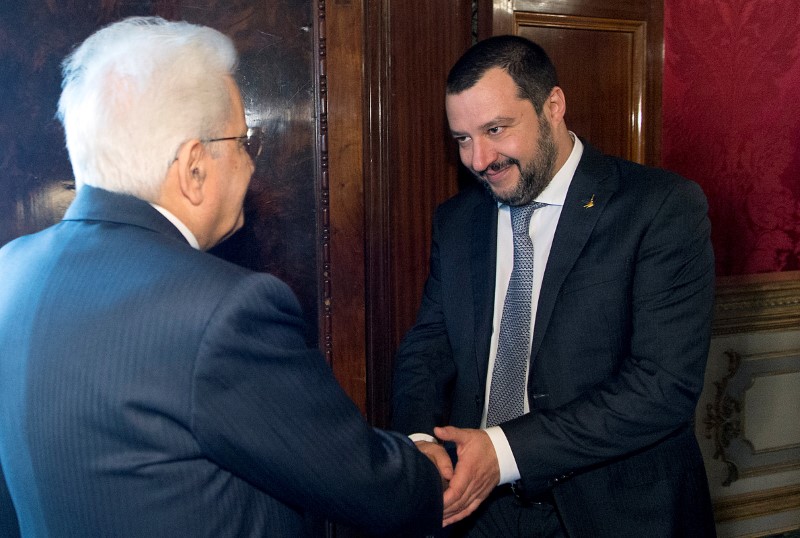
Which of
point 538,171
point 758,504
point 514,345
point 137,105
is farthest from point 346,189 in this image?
point 758,504

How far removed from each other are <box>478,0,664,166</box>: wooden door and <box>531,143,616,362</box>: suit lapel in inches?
32.1

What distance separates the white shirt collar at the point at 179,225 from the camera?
48.8 inches

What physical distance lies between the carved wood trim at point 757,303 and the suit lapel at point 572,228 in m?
1.55

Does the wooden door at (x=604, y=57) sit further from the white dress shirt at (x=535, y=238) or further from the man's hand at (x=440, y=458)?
the man's hand at (x=440, y=458)

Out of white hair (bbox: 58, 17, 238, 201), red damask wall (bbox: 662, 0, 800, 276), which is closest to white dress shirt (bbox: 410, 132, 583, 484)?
white hair (bbox: 58, 17, 238, 201)

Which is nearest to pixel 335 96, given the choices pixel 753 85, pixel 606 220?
pixel 606 220

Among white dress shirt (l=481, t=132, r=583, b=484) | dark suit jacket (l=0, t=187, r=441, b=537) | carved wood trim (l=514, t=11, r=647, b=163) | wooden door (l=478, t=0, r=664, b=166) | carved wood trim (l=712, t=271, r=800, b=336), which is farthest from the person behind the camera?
carved wood trim (l=712, t=271, r=800, b=336)

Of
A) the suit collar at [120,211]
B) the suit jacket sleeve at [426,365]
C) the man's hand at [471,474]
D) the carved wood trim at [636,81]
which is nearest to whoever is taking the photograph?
the suit collar at [120,211]

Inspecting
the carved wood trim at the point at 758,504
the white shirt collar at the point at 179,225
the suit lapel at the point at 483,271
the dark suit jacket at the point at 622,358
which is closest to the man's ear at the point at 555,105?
the dark suit jacket at the point at 622,358

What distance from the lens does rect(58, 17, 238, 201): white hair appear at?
1190 millimetres

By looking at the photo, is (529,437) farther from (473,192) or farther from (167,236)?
(167,236)

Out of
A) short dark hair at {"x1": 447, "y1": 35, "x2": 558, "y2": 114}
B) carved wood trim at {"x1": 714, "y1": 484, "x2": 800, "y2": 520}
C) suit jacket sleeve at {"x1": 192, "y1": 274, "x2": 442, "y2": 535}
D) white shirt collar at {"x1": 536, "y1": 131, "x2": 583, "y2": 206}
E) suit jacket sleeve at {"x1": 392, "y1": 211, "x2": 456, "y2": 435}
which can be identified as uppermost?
short dark hair at {"x1": 447, "y1": 35, "x2": 558, "y2": 114}

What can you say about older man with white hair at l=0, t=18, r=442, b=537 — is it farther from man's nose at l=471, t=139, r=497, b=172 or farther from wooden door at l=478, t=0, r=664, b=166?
wooden door at l=478, t=0, r=664, b=166

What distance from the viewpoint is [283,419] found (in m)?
1.12
